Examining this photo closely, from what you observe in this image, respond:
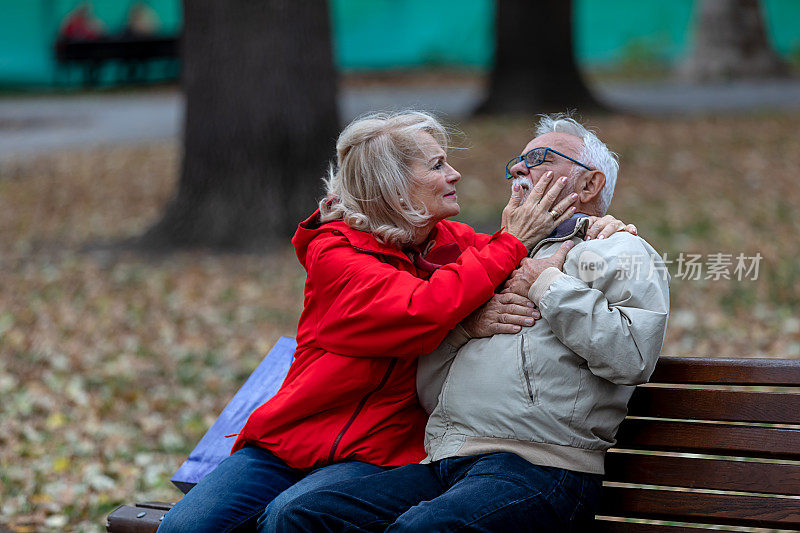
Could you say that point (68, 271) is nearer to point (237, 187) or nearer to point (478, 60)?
point (237, 187)

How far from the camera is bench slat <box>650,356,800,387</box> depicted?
2738 mm

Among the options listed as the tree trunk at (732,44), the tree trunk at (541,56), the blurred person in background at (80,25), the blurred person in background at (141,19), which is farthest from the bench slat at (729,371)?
the blurred person in background at (141,19)

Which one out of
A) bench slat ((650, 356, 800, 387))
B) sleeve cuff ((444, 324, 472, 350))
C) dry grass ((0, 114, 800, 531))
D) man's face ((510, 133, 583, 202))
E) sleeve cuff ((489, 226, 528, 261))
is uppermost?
man's face ((510, 133, 583, 202))

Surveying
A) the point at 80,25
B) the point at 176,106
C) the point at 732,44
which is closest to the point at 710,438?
the point at 732,44

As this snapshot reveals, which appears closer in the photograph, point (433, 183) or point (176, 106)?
point (433, 183)

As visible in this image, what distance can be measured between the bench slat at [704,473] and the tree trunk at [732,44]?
1696 centimetres

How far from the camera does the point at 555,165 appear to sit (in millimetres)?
2828

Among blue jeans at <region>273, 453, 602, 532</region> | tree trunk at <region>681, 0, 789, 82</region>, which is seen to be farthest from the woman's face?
tree trunk at <region>681, 0, 789, 82</region>

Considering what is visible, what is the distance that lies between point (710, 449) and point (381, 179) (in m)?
1.16

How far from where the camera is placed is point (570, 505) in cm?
256

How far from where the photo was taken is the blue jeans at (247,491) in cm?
274

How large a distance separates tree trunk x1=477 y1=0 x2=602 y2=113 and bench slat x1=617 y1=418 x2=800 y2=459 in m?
11.2

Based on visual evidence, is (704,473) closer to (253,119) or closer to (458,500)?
(458,500)

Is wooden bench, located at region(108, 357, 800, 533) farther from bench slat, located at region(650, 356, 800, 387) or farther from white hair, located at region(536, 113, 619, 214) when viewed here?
white hair, located at region(536, 113, 619, 214)
